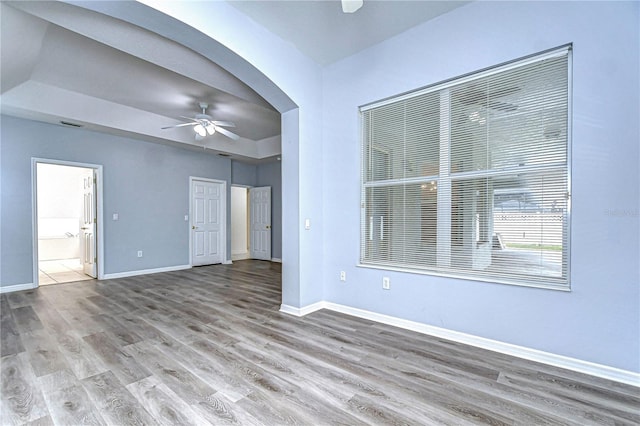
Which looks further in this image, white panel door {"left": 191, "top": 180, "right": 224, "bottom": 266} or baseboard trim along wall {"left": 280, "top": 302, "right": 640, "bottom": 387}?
white panel door {"left": 191, "top": 180, "right": 224, "bottom": 266}

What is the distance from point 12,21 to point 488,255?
15.3ft

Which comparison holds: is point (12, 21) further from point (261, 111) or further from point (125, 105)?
point (261, 111)

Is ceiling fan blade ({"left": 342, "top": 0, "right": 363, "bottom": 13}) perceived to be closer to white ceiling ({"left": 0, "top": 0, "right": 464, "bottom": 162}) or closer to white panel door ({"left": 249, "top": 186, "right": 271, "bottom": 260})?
white ceiling ({"left": 0, "top": 0, "right": 464, "bottom": 162})

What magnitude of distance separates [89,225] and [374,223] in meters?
5.45

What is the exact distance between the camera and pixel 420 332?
→ 2.82 metres

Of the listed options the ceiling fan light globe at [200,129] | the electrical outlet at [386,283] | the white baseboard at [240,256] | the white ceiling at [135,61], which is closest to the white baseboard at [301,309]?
the electrical outlet at [386,283]

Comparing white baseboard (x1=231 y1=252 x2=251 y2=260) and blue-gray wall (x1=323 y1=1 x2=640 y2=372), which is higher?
blue-gray wall (x1=323 y1=1 x2=640 y2=372)

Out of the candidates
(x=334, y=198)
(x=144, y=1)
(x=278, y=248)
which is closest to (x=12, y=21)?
(x=144, y=1)

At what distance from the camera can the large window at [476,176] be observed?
7.44ft

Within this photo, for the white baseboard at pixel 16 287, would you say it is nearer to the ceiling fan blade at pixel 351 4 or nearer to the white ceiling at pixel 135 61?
the white ceiling at pixel 135 61

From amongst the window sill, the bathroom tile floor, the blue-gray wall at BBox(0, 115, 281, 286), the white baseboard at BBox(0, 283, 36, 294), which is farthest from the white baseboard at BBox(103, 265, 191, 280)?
the window sill

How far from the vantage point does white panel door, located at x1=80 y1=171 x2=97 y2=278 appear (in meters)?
5.23

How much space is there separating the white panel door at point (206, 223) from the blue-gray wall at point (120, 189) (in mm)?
219

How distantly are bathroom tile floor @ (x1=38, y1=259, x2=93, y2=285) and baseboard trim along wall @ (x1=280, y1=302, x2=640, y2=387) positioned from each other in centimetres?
443
